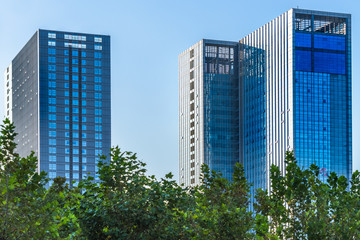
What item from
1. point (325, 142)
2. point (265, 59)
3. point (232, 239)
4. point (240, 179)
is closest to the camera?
point (232, 239)

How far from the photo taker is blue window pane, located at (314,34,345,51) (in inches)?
7195

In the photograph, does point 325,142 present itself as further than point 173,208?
Yes

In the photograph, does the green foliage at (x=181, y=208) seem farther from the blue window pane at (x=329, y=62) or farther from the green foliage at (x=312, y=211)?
the blue window pane at (x=329, y=62)

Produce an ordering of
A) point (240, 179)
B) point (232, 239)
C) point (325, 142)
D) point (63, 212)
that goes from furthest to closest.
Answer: point (325, 142)
point (240, 179)
point (232, 239)
point (63, 212)

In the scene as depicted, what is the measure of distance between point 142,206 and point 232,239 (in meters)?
5.31

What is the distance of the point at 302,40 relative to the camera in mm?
183750

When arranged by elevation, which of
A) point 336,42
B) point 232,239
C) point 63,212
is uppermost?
point 336,42

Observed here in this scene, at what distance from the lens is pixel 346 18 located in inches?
7461

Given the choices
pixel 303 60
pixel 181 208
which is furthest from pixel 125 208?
pixel 303 60

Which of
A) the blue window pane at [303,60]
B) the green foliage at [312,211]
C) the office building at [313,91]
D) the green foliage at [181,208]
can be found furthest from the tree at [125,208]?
the blue window pane at [303,60]

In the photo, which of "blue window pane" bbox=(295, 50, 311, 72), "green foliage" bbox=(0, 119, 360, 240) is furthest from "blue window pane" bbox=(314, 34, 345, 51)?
"green foliage" bbox=(0, 119, 360, 240)

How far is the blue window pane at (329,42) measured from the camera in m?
183

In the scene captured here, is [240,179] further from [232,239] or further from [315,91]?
[315,91]

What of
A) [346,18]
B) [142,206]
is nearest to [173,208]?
[142,206]
